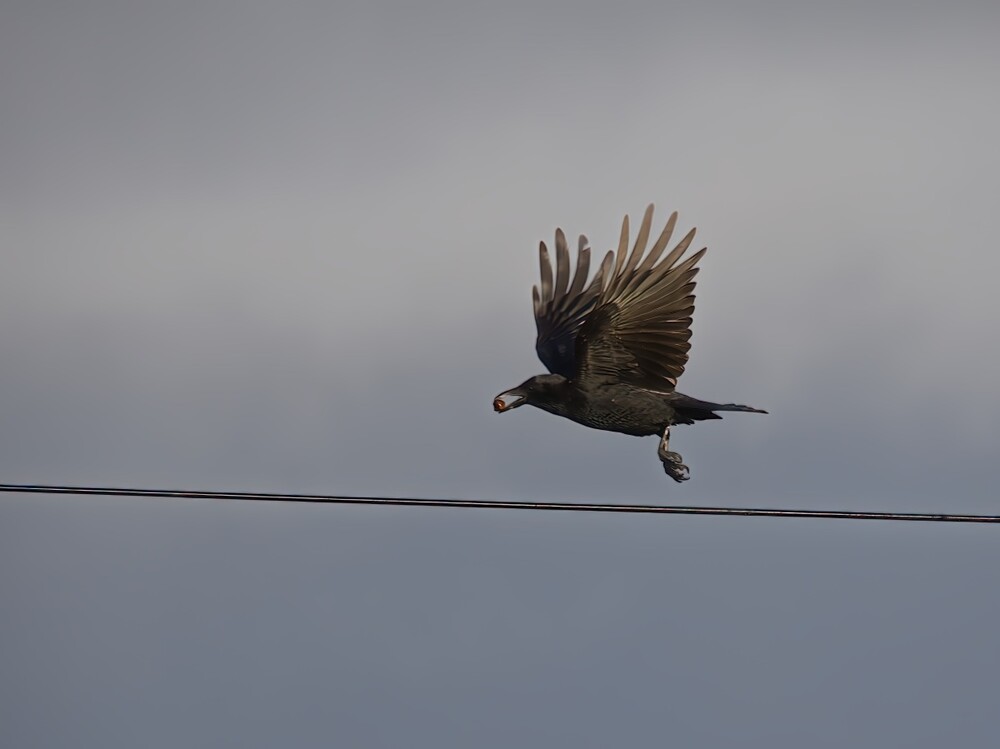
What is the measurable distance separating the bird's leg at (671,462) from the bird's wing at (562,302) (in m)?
1.00

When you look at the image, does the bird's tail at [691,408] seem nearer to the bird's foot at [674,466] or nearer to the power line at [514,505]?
the bird's foot at [674,466]

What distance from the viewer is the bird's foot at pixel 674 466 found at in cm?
1354

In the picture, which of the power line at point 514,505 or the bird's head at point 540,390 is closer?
the power line at point 514,505

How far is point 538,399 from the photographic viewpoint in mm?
13758

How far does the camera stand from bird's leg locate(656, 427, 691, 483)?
44.4 feet

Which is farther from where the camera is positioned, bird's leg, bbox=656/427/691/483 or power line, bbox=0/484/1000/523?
bird's leg, bbox=656/427/691/483

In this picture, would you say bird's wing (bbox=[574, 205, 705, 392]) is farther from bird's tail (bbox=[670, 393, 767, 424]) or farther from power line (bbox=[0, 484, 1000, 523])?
power line (bbox=[0, 484, 1000, 523])

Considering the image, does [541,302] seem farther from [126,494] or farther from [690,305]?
[126,494]

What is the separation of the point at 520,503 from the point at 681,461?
4074 mm

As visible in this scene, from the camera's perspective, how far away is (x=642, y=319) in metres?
13.6

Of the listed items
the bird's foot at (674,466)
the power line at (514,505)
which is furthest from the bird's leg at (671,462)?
the power line at (514,505)

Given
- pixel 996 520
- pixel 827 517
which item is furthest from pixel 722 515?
pixel 996 520

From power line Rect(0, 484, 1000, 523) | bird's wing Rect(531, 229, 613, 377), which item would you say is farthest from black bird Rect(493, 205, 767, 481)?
power line Rect(0, 484, 1000, 523)

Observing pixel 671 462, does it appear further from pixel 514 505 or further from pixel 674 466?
pixel 514 505
